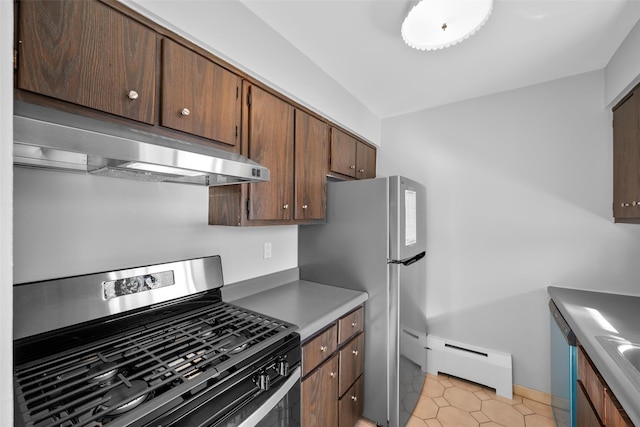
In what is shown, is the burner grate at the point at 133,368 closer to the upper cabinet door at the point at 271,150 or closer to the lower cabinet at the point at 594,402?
the upper cabinet door at the point at 271,150

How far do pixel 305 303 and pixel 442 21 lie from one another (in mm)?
1605

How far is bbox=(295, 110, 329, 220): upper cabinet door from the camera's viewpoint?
1.75 m

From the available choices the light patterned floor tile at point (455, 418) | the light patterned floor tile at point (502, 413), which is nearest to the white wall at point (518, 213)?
the light patterned floor tile at point (502, 413)

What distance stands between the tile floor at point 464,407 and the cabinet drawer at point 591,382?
79 centimetres

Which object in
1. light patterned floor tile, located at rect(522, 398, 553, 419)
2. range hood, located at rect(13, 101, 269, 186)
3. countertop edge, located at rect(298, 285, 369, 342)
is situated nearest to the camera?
range hood, located at rect(13, 101, 269, 186)

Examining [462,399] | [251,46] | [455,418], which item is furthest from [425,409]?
[251,46]

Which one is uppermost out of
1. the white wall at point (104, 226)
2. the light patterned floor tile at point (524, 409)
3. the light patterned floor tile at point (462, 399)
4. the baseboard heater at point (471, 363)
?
the white wall at point (104, 226)

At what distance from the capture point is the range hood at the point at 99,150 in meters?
0.65

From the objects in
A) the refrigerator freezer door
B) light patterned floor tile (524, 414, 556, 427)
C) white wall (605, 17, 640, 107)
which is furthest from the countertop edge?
white wall (605, 17, 640, 107)

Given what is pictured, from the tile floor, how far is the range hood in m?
1.77

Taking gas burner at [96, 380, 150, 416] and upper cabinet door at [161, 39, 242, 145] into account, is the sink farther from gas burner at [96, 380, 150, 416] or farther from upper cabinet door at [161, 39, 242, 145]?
upper cabinet door at [161, 39, 242, 145]

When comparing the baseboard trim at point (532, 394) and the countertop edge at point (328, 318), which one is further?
the baseboard trim at point (532, 394)

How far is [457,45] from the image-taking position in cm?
165

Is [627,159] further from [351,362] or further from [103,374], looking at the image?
[103,374]
